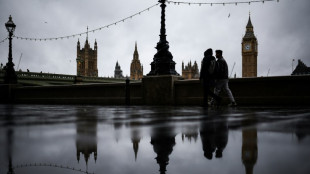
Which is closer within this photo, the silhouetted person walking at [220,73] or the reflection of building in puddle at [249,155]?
the reflection of building in puddle at [249,155]

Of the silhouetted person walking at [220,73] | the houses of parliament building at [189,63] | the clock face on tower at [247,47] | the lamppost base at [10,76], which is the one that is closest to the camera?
the silhouetted person walking at [220,73]

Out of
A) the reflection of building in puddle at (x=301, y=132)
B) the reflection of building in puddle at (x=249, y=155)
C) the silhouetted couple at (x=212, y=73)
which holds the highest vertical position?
the silhouetted couple at (x=212, y=73)

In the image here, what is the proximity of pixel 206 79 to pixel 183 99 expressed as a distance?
3.64 m

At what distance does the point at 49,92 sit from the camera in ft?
64.1

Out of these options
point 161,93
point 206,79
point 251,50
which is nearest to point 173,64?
point 161,93

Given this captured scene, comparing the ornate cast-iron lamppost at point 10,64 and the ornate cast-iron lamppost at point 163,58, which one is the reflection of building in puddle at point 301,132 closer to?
the ornate cast-iron lamppost at point 163,58

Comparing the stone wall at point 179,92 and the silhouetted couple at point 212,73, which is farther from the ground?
the silhouetted couple at point 212,73

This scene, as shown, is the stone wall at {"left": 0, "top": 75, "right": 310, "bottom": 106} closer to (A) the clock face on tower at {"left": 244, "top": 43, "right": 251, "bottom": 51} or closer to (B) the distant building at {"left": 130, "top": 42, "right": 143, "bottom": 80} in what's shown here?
(A) the clock face on tower at {"left": 244, "top": 43, "right": 251, "bottom": 51}

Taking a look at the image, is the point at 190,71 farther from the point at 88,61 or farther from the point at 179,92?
the point at 179,92

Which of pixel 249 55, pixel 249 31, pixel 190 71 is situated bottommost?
pixel 190 71

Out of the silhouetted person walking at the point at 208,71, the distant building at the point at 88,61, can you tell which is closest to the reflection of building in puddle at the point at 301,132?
the silhouetted person walking at the point at 208,71

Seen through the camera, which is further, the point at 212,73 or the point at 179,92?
the point at 179,92

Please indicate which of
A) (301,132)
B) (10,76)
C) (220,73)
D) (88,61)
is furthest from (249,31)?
(301,132)

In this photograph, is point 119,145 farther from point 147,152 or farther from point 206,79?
point 206,79
